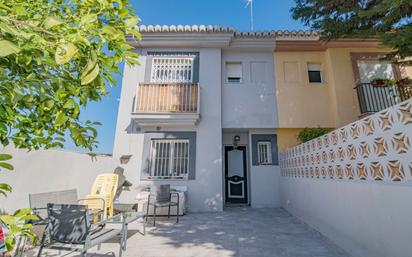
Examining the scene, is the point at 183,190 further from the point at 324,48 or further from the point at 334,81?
the point at 324,48

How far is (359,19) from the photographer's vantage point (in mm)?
5559

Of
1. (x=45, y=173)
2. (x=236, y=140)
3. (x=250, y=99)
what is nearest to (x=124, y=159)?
(x=45, y=173)

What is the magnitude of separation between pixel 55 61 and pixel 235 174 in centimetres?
918

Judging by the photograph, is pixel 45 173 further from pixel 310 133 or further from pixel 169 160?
pixel 310 133

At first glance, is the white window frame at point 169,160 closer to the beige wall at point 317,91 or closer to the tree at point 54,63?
the beige wall at point 317,91

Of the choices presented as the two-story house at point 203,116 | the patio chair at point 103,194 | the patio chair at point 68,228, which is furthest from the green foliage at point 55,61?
the two-story house at point 203,116

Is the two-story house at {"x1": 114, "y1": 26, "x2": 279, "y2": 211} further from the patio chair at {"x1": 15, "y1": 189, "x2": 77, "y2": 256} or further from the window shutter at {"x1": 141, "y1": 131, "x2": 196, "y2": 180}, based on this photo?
the patio chair at {"x1": 15, "y1": 189, "x2": 77, "y2": 256}

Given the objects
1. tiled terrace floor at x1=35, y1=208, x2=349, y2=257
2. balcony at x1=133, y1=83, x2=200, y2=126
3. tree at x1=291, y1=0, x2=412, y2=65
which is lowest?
tiled terrace floor at x1=35, y1=208, x2=349, y2=257

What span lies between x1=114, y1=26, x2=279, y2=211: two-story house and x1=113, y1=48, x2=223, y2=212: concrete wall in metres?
0.04

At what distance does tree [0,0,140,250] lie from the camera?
922mm

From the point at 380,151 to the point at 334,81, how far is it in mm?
6649

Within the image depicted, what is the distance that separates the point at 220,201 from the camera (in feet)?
25.7

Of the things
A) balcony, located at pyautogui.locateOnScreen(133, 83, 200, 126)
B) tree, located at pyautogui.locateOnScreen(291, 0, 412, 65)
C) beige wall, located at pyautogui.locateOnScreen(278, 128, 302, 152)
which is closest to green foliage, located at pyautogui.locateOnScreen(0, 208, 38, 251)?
tree, located at pyautogui.locateOnScreen(291, 0, 412, 65)

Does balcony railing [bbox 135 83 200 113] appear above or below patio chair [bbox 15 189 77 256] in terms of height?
above
